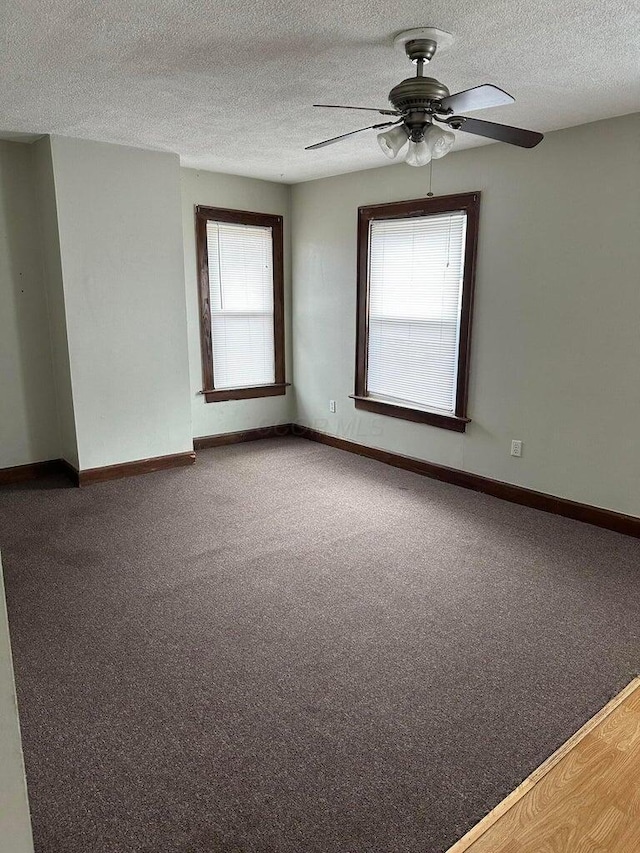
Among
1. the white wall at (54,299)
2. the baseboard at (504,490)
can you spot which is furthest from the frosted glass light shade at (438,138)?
the white wall at (54,299)

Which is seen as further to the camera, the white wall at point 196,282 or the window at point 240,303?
the window at point 240,303

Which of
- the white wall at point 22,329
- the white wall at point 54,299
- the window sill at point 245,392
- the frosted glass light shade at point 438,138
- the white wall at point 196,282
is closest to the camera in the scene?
the frosted glass light shade at point 438,138

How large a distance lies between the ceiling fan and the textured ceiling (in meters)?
0.09

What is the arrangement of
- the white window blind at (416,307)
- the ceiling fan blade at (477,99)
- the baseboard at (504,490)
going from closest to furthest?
1. the ceiling fan blade at (477,99)
2. the baseboard at (504,490)
3. the white window blind at (416,307)

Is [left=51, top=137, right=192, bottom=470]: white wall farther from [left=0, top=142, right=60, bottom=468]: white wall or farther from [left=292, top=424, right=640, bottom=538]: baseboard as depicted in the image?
[left=292, top=424, right=640, bottom=538]: baseboard

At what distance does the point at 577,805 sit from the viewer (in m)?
1.69

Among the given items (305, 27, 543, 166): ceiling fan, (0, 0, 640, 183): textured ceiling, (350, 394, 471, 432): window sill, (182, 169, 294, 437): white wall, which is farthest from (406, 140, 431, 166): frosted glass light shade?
(182, 169, 294, 437): white wall

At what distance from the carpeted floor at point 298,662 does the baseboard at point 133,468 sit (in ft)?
1.30

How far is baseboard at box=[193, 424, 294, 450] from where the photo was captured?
552 cm

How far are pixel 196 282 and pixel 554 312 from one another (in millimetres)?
3053

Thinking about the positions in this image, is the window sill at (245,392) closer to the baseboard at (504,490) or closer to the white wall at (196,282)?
the white wall at (196,282)

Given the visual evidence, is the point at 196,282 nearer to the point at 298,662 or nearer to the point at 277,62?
the point at 277,62

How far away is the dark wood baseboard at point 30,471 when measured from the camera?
4508 millimetres

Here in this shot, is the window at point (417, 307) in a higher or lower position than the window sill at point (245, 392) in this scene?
higher
